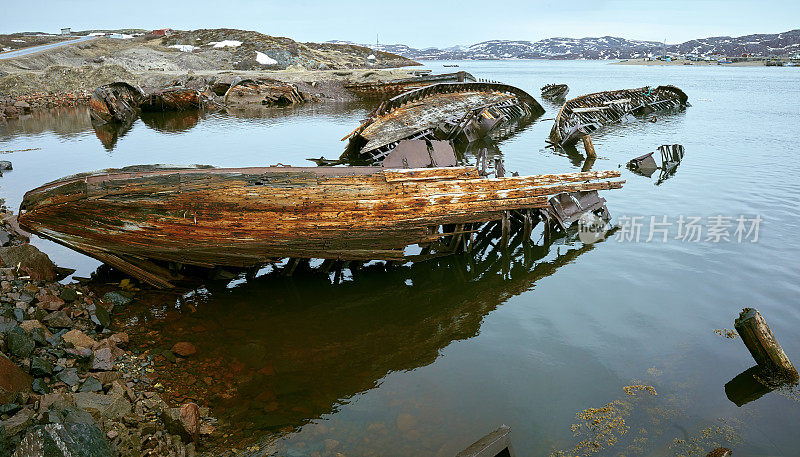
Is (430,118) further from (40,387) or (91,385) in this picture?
(40,387)

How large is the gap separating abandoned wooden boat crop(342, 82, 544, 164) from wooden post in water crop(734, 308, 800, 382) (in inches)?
581

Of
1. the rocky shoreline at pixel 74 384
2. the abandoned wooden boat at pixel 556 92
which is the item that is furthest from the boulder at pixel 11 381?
the abandoned wooden boat at pixel 556 92

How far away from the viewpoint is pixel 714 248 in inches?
529

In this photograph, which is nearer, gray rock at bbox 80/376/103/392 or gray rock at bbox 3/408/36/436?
gray rock at bbox 3/408/36/436

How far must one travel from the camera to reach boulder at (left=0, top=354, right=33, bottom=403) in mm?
5125

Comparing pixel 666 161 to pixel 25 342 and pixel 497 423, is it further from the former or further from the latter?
pixel 25 342

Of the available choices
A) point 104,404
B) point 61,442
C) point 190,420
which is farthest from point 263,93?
point 61,442

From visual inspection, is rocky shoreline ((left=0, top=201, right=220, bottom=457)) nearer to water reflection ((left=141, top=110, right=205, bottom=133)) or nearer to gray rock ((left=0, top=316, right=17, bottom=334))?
gray rock ((left=0, top=316, right=17, bottom=334))

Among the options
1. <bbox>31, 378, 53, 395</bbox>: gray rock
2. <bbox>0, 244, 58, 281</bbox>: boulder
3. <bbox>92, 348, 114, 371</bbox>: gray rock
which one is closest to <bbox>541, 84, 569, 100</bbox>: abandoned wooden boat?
<bbox>0, 244, 58, 281</bbox>: boulder

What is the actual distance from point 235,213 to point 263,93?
1826 inches

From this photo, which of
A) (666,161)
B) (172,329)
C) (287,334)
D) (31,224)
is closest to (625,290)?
(287,334)

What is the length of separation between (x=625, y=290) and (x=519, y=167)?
43.4ft

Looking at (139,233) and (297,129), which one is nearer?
(139,233)

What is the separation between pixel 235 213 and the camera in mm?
9070
